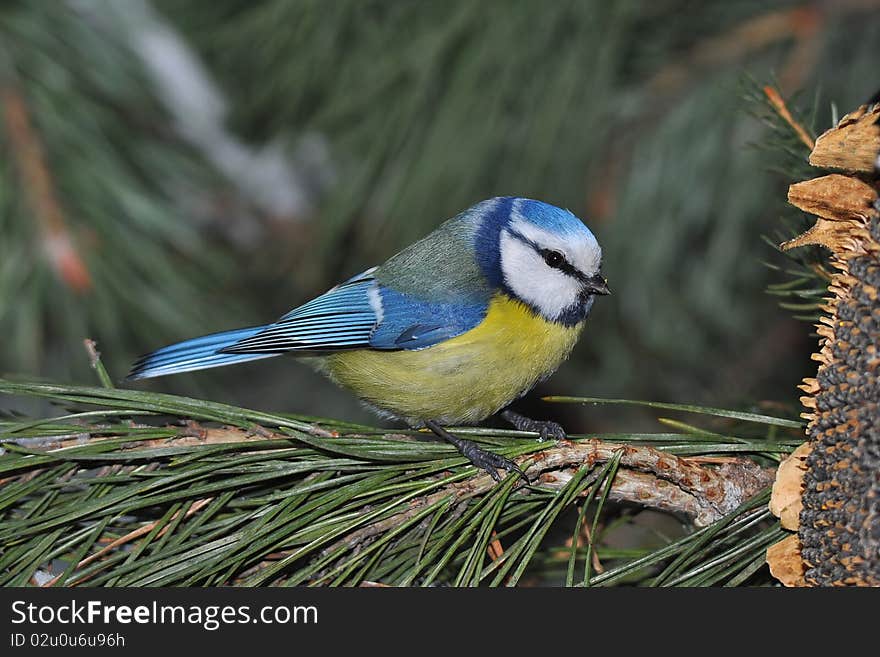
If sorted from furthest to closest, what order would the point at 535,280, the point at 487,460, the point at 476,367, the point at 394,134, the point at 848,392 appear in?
the point at 394,134, the point at 535,280, the point at 476,367, the point at 487,460, the point at 848,392

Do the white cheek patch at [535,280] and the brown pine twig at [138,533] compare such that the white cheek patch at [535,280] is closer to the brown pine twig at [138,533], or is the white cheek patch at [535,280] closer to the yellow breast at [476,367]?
the yellow breast at [476,367]

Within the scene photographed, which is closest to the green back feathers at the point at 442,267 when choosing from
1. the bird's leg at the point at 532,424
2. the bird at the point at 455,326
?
the bird at the point at 455,326

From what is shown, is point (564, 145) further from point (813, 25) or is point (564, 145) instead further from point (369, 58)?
point (813, 25)

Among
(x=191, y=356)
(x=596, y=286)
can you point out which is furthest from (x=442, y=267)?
(x=191, y=356)

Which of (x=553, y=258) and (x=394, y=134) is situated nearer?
(x=553, y=258)

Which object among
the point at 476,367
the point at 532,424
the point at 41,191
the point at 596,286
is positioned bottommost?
the point at 532,424

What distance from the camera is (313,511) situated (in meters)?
0.94

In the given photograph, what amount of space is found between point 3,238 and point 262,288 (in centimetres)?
108

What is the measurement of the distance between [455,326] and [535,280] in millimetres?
170

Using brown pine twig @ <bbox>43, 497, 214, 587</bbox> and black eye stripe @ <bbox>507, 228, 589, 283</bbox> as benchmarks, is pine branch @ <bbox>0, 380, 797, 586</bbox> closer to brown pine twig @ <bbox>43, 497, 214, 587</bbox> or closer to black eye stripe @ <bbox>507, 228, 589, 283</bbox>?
brown pine twig @ <bbox>43, 497, 214, 587</bbox>

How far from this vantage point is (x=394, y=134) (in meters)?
1.79

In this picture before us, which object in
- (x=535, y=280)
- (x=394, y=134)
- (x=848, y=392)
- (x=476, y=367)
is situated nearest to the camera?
(x=848, y=392)

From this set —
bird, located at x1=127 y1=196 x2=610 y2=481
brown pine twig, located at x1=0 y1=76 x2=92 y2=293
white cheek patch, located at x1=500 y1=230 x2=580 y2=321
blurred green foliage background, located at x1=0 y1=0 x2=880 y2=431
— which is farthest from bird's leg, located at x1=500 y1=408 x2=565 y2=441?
brown pine twig, located at x1=0 y1=76 x2=92 y2=293

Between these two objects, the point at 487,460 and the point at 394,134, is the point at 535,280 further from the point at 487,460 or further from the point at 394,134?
the point at 487,460
